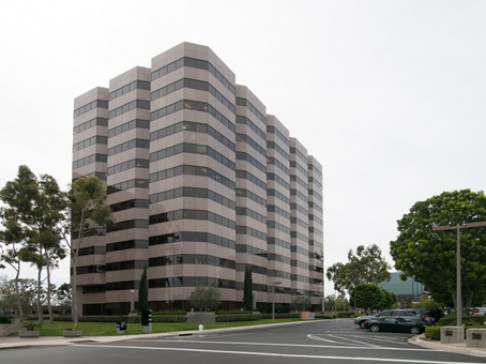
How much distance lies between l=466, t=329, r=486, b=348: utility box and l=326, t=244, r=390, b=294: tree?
97.7 metres

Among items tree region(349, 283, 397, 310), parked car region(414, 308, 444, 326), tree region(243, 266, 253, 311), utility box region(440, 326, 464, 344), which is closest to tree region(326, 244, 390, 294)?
tree region(349, 283, 397, 310)

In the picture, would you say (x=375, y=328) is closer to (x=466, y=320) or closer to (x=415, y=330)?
(x=415, y=330)

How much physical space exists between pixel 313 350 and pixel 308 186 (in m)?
104

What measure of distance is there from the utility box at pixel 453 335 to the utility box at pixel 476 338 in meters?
2.79

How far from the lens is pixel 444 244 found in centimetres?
4072

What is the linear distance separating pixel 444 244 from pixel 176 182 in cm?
3834

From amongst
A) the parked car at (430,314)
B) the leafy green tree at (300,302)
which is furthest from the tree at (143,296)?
the leafy green tree at (300,302)

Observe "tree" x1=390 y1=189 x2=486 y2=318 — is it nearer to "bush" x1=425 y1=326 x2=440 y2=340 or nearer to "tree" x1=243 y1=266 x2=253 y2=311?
"bush" x1=425 y1=326 x2=440 y2=340

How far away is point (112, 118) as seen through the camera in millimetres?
80125

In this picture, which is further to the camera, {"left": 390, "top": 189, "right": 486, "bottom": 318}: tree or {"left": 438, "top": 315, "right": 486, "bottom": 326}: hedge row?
{"left": 390, "top": 189, "right": 486, "bottom": 318}: tree

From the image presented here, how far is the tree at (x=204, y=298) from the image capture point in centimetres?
6028

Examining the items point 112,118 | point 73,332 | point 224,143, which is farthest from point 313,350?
point 112,118

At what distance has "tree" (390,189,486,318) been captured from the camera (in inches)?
1575

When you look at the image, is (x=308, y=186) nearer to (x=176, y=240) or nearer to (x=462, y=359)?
(x=176, y=240)
